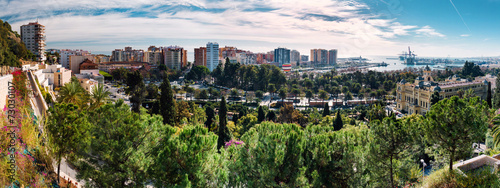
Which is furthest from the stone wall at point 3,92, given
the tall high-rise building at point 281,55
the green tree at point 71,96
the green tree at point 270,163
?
the tall high-rise building at point 281,55

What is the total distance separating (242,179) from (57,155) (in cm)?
386

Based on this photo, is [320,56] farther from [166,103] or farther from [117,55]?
[166,103]

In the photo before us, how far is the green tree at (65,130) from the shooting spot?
6179 mm

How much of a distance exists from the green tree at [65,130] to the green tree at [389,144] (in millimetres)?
5299

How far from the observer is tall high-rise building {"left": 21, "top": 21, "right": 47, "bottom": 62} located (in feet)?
118

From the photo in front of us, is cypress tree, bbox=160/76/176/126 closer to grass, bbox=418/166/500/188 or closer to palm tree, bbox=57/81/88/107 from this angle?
palm tree, bbox=57/81/88/107

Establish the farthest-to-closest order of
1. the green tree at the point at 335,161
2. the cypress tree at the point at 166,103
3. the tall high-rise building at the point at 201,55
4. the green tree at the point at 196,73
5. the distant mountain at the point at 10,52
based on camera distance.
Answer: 1. the tall high-rise building at the point at 201,55
2. the green tree at the point at 196,73
3. the distant mountain at the point at 10,52
4. the cypress tree at the point at 166,103
5. the green tree at the point at 335,161

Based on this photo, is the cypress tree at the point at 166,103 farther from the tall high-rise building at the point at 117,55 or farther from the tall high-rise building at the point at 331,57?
the tall high-rise building at the point at 331,57

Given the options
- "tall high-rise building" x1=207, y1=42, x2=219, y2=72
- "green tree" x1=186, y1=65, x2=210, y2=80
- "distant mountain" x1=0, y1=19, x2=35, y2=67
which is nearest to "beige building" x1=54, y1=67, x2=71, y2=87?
"distant mountain" x1=0, y1=19, x2=35, y2=67

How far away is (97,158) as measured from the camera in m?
5.68

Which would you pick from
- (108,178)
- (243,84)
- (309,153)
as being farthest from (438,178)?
(243,84)

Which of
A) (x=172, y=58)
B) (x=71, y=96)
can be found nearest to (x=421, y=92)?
(x=71, y=96)

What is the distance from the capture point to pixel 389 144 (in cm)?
615

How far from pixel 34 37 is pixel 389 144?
1601 inches
